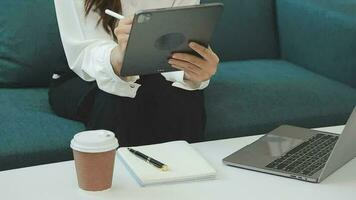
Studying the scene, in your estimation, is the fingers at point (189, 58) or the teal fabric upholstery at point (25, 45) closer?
the fingers at point (189, 58)

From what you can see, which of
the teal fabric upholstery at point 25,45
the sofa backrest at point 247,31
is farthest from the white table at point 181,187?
the sofa backrest at point 247,31

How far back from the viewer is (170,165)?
4.03 feet

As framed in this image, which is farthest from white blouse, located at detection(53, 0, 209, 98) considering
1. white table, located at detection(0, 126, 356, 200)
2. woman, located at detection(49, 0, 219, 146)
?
white table, located at detection(0, 126, 356, 200)

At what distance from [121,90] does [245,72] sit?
0.86 meters

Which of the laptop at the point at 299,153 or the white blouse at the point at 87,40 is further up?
the white blouse at the point at 87,40

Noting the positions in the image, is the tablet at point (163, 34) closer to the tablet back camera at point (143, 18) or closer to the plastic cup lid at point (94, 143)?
the tablet back camera at point (143, 18)

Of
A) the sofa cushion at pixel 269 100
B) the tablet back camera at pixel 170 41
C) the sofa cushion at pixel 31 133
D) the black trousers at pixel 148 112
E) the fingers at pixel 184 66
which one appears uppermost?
the tablet back camera at pixel 170 41

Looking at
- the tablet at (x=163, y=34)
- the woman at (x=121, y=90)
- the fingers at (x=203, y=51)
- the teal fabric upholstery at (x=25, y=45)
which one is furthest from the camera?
the teal fabric upholstery at (x=25, y=45)

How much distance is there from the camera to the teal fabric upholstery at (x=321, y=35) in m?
2.25

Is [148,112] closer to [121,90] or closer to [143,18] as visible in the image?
[121,90]

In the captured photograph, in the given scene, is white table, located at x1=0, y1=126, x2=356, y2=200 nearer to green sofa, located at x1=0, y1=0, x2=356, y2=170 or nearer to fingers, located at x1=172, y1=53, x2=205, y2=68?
fingers, located at x1=172, y1=53, x2=205, y2=68

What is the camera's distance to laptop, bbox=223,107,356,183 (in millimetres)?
1197

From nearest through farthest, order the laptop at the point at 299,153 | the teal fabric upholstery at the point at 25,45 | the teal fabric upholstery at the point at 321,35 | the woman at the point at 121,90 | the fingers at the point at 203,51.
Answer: the laptop at the point at 299,153, the fingers at the point at 203,51, the woman at the point at 121,90, the teal fabric upholstery at the point at 25,45, the teal fabric upholstery at the point at 321,35

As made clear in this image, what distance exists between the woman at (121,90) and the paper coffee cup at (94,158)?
0.45m
